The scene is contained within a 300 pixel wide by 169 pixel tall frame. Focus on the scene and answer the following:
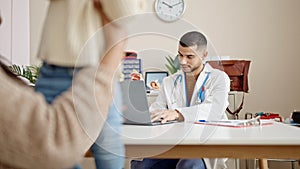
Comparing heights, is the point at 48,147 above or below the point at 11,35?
below

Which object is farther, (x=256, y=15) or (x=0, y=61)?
(x=256, y=15)

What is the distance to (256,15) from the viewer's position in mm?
3078

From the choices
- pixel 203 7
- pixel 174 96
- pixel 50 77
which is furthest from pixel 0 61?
pixel 203 7

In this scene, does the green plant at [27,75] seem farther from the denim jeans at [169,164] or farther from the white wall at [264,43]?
the white wall at [264,43]

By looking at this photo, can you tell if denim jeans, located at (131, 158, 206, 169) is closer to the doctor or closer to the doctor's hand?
the doctor

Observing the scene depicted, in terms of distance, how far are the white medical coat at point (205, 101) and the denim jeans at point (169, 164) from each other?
4cm

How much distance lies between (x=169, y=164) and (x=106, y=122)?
143 cm

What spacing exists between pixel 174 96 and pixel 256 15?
159cm

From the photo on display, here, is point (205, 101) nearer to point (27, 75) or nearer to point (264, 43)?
point (27, 75)

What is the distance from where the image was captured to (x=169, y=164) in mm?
1716

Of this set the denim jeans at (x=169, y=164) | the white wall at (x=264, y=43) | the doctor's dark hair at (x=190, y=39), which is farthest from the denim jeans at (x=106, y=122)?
the white wall at (x=264, y=43)

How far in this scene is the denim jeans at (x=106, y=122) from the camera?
0.31 m

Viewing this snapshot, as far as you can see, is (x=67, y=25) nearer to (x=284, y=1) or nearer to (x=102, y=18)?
(x=102, y=18)

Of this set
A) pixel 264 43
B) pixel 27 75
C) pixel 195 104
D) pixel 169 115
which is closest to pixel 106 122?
pixel 27 75
